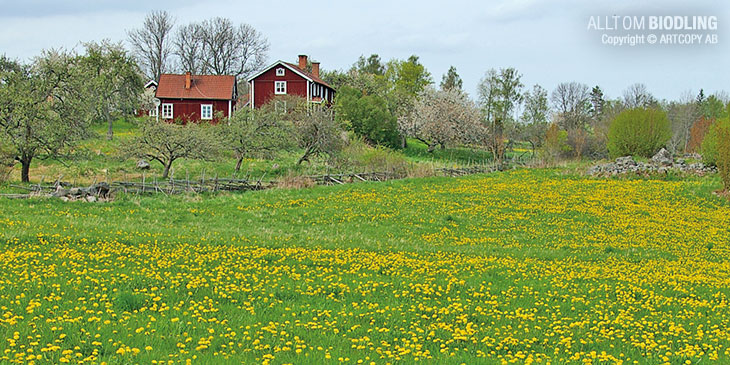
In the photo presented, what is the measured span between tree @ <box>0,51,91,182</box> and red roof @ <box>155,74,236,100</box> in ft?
108

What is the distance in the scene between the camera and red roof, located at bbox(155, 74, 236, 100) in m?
67.4

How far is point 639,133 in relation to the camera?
176 ft

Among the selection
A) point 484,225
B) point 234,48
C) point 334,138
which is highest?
point 234,48

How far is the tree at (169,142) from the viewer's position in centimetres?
3791

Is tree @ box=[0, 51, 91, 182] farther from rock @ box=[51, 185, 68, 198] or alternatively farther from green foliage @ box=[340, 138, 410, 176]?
green foliage @ box=[340, 138, 410, 176]

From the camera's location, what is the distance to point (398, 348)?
779cm

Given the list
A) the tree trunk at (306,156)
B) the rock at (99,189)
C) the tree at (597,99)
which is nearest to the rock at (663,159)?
the tree trunk at (306,156)

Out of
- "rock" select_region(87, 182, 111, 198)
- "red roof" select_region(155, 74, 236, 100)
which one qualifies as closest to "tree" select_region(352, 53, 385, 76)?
"red roof" select_region(155, 74, 236, 100)

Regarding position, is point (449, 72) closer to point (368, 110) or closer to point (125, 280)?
point (368, 110)

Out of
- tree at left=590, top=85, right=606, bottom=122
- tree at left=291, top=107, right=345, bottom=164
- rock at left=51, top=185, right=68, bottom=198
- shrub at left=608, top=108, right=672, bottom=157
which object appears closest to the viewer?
rock at left=51, top=185, right=68, bottom=198

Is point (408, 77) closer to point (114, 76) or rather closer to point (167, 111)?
point (167, 111)

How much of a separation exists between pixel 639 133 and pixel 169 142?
4008 centimetres

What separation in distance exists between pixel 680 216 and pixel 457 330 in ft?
77.5

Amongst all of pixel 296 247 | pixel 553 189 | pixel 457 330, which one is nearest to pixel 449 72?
pixel 553 189
